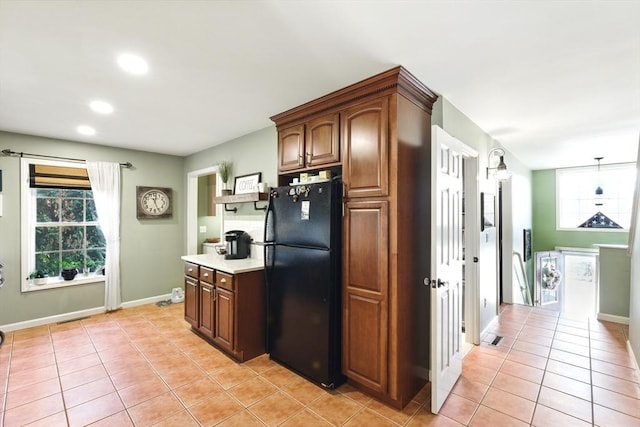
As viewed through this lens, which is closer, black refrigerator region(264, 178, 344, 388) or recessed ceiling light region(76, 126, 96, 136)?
black refrigerator region(264, 178, 344, 388)

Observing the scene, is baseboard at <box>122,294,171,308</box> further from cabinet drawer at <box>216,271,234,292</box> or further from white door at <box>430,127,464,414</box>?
white door at <box>430,127,464,414</box>

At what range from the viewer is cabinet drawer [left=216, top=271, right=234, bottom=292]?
110 inches

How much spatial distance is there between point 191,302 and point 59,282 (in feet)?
6.61

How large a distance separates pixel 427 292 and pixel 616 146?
4.11 metres

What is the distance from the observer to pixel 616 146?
4.22 m

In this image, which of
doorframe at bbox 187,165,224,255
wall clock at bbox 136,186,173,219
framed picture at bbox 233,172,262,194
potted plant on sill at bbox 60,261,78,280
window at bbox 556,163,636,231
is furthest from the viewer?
window at bbox 556,163,636,231

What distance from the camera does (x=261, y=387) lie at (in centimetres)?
239

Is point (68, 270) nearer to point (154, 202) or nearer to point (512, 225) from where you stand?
point (154, 202)

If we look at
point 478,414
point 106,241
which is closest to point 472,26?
point 478,414

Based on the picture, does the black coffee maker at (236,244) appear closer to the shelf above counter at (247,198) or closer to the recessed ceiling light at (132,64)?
the shelf above counter at (247,198)

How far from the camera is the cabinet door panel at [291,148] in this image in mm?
2805

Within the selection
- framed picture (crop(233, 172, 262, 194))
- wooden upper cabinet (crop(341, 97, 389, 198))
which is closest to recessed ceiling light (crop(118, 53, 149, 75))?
wooden upper cabinet (crop(341, 97, 389, 198))

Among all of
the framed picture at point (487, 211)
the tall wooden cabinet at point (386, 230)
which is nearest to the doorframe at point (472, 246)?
the framed picture at point (487, 211)

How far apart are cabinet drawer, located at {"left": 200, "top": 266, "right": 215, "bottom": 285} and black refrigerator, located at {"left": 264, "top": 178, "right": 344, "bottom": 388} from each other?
2.14 ft
